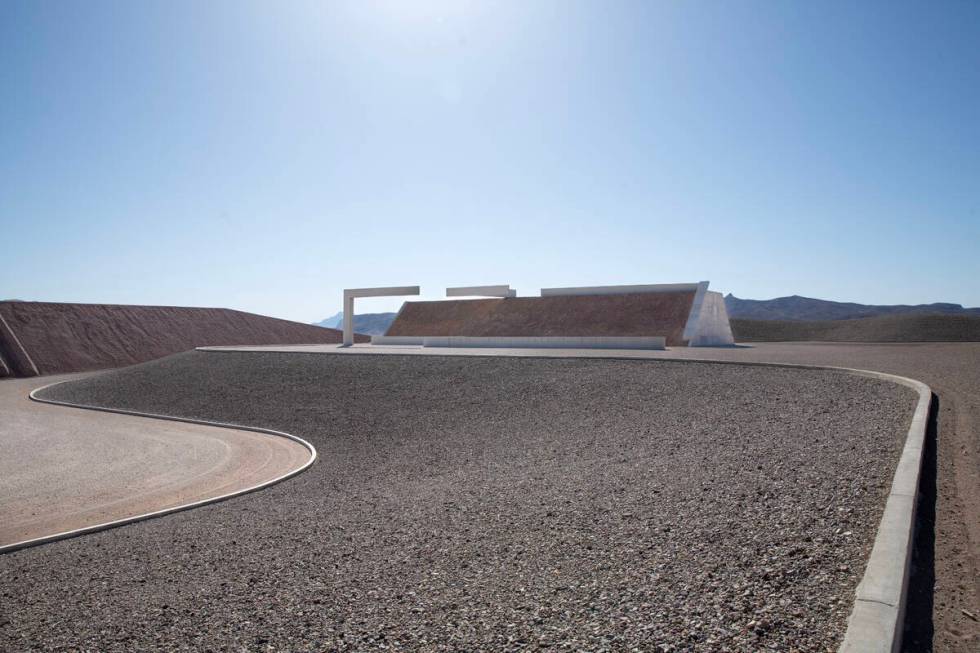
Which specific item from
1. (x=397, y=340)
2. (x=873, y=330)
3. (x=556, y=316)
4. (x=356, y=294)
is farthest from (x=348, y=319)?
(x=873, y=330)

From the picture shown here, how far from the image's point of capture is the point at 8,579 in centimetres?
582

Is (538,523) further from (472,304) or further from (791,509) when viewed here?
(472,304)

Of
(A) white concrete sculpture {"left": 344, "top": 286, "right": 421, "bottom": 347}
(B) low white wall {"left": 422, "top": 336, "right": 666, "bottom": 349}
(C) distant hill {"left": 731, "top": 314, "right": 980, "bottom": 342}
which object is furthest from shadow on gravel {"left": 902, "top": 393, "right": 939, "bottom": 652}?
(C) distant hill {"left": 731, "top": 314, "right": 980, "bottom": 342}

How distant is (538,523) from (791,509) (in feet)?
7.33

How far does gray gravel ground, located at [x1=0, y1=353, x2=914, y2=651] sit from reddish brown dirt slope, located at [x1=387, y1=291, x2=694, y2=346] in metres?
22.4

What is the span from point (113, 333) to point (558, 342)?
3273cm

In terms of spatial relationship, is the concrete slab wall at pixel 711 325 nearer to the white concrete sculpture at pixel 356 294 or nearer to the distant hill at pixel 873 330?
the distant hill at pixel 873 330

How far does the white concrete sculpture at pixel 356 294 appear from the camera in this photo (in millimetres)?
36125

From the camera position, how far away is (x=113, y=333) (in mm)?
43062

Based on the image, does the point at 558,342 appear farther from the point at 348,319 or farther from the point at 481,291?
the point at 348,319

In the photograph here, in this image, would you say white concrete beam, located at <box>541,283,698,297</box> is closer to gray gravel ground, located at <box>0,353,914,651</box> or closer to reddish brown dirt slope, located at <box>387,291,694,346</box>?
reddish brown dirt slope, located at <box>387,291,694,346</box>

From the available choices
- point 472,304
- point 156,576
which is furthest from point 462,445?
point 472,304

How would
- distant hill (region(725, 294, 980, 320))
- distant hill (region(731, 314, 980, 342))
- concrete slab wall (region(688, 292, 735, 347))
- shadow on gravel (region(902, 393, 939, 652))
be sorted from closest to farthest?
shadow on gravel (region(902, 393, 939, 652)) → concrete slab wall (region(688, 292, 735, 347)) → distant hill (region(731, 314, 980, 342)) → distant hill (region(725, 294, 980, 320))

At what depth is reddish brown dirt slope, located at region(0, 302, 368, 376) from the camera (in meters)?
37.3
